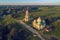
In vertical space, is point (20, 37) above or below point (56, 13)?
below

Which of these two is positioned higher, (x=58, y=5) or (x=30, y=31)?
(x=58, y=5)

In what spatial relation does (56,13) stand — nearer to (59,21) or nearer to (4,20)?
(59,21)

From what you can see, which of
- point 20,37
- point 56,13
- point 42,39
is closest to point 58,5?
point 56,13

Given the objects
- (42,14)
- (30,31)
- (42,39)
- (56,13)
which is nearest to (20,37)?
(30,31)

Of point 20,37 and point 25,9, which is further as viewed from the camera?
point 25,9

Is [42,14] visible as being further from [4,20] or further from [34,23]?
[4,20]

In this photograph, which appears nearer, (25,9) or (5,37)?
(5,37)

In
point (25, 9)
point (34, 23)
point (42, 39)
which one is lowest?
point (42, 39)

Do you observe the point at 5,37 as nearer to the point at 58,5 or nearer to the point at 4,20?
the point at 4,20
